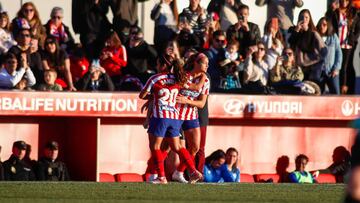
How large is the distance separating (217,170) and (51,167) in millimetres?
2311

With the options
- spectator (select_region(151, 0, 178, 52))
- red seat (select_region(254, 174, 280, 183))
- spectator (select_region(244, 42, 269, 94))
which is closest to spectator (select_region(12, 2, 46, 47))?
spectator (select_region(151, 0, 178, 52))

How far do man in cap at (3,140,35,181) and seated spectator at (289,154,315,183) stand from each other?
3.93 meters

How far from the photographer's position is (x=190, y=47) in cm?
1688

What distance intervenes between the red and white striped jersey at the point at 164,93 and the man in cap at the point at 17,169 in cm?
229

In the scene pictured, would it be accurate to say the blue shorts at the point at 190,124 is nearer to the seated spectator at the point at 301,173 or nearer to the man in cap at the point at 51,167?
the man in cap at the point at 51,167

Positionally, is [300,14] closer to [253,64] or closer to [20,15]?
[253,64]

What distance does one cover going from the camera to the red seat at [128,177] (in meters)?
16.7

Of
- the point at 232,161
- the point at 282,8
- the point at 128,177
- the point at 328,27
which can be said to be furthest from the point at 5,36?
the point at 328,27

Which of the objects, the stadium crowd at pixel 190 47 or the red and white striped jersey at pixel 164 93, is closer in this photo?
the red and white striped jersey at pixel 164 93

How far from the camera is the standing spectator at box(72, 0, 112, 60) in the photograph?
54.7 ft

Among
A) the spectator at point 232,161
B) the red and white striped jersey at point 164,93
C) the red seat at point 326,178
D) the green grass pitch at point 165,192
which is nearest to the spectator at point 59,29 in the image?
the spectator at point 232,161

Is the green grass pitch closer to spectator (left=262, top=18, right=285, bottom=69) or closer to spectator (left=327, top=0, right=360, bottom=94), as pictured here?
spectator (left=262, top=18, right=285, bottom=69)

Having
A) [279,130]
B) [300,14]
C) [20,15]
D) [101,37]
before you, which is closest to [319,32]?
[300,14]

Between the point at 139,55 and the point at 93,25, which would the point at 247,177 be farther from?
the point at 93,25
